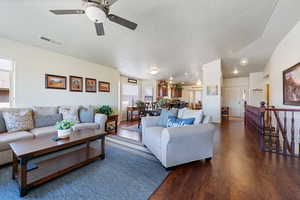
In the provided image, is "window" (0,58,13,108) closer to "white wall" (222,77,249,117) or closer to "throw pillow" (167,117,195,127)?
"throw pillow" (167,117,195,127)

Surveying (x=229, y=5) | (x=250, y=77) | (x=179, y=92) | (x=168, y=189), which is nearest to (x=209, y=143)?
(x=168, y=189)

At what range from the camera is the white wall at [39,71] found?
3.08 meters

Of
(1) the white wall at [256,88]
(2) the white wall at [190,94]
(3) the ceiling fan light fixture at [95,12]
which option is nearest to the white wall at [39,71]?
(3) the ceiling fan light fixture at [95,12]

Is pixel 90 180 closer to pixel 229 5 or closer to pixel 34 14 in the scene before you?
pixel 34 14

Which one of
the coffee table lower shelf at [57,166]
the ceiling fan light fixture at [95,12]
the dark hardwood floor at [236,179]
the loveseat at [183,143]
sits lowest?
the dark hardwood floor at [236,179]

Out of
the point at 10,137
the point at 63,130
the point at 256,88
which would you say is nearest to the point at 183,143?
the point at 63,130

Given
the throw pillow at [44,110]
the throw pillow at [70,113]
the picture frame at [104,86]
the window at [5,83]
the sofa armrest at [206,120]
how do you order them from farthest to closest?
the picture frame at [104,86] < the throw pillow at [70,113] < the throw pillow at [44,110] < the window at [5,83] < the sofa armrest at [206,120]

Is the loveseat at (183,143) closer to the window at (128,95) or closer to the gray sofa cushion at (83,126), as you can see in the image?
the gray sofa cushion at (83,126)

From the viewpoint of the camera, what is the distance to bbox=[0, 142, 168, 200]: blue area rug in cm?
158

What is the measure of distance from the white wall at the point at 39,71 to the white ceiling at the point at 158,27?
23 centimetres

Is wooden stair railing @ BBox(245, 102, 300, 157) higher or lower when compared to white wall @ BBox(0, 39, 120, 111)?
lower

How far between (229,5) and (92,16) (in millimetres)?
2530

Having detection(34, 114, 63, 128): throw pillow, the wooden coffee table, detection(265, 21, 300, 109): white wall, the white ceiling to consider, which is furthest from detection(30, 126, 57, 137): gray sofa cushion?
detection(265, 21, 300, 109): white wall

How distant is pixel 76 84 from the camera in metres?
4.24
